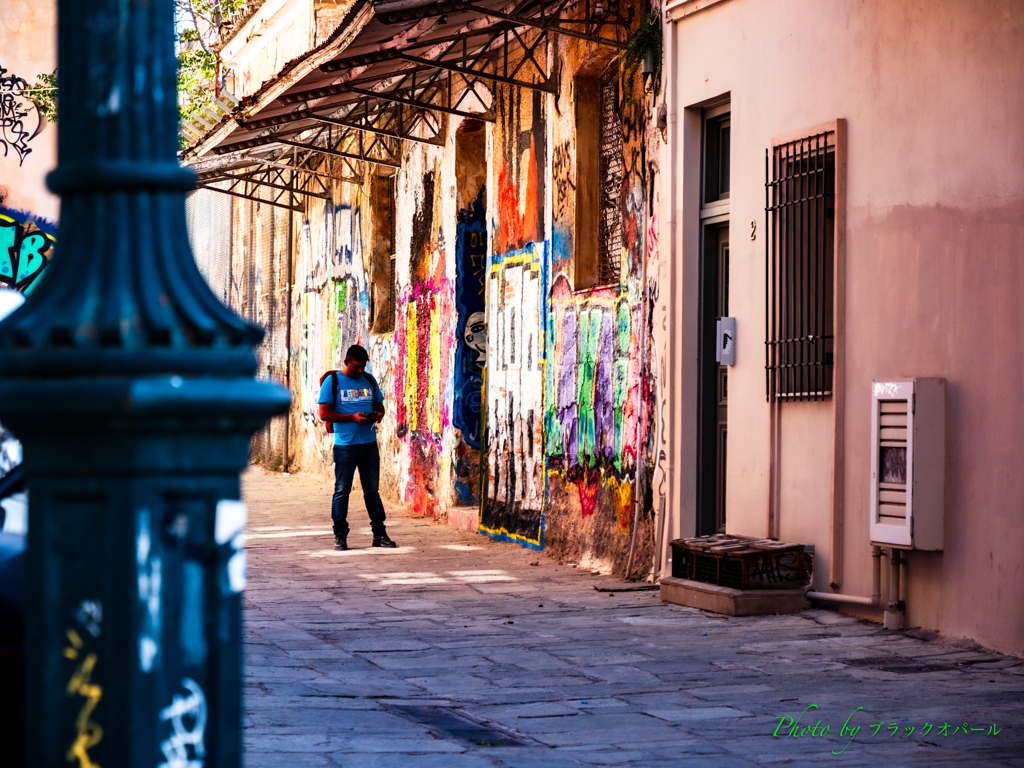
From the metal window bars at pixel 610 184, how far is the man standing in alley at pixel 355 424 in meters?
2.54

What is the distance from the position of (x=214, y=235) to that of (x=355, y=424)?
22.2m

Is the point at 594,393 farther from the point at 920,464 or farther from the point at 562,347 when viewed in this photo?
the point at 920,464

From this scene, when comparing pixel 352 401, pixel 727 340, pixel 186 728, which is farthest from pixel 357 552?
pixel 186 728

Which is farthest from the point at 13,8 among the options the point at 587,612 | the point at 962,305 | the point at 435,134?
the point at 962,305

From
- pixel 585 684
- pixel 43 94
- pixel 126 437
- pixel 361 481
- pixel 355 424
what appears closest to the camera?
pixel 126 437

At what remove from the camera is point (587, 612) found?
361 inches


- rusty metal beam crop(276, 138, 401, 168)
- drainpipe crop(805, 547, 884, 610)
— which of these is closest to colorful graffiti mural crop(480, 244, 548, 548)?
rusty metal beam crop(276, 138, 401, 168)

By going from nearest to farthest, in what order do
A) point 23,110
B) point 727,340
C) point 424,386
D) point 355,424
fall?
Result: point 727,340 → point 355,424 → point 424,386 → point 23,110

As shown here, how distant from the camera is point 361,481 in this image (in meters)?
13.2

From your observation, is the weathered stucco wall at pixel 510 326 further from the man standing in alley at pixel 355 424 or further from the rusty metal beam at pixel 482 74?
the man standing in alley at pixel 355 424

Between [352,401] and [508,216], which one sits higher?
[508,216]

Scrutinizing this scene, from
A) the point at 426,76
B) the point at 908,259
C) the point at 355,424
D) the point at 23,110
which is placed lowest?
the point at 355,424

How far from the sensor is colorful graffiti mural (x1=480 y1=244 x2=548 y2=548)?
13.2 m

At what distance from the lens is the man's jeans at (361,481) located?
42.8ft
